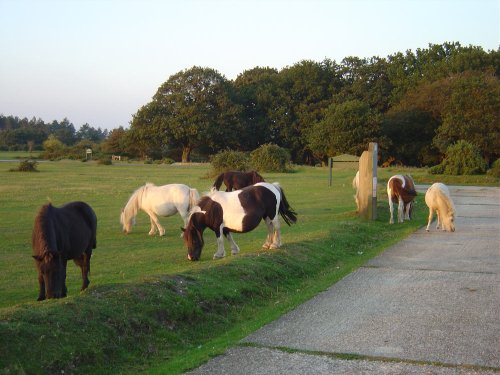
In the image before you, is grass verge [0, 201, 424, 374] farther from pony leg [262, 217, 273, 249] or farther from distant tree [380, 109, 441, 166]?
distant tree [380, 109, 441, 166]

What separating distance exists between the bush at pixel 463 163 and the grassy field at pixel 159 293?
28136mm

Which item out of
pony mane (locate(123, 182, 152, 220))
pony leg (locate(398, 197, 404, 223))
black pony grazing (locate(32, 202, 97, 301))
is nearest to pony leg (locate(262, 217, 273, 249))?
black pony grazing (locate(32, 202, 97, 301))

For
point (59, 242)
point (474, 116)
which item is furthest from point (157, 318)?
point (474, 116)

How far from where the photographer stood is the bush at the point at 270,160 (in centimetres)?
5034

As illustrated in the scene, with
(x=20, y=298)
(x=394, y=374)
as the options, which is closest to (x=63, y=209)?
(x=20, y=298)

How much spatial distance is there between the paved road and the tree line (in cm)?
Answer: 4901

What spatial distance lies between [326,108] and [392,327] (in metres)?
66.4

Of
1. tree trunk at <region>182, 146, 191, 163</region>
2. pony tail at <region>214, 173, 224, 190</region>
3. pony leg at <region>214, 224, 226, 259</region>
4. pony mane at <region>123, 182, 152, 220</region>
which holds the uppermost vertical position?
tree trunk at <region>182, 146, 191, 163</region>

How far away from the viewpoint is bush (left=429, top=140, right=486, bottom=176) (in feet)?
150

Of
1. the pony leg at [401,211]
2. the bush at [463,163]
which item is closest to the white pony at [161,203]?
the pony leg at [401,211]

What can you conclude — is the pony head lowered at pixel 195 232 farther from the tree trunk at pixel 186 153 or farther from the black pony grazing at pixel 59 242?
the tree trunk at pixel 186 153

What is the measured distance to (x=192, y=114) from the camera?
71312 mm

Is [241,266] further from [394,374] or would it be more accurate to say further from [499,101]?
[499,101]

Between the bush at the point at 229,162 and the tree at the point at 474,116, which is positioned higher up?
the tree at the point at 474,116
